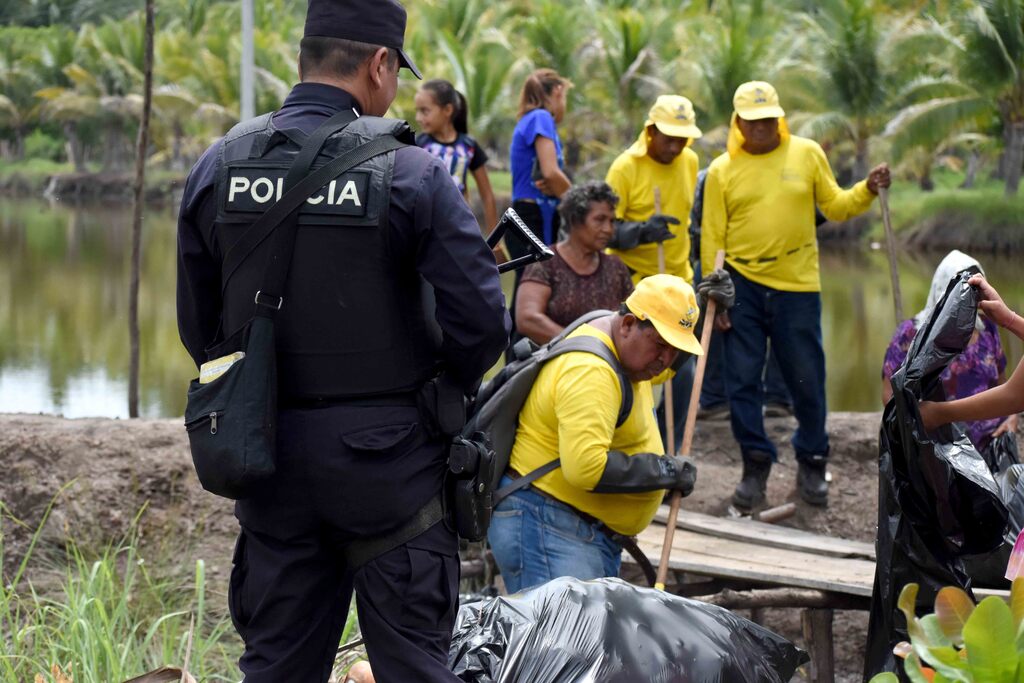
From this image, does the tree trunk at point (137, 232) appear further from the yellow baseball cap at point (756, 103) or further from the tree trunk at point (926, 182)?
the tree trunk at point (926, 182)

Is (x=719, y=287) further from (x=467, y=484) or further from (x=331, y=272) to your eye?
(x=331, y=272)

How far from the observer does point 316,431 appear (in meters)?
2.68

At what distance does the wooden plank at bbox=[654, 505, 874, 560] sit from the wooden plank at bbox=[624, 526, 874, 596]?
41 millimetres

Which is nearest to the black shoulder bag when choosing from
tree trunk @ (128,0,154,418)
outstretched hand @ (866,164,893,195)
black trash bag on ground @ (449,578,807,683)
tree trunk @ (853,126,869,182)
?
black trash bag on ground @ (449,578,807,683)

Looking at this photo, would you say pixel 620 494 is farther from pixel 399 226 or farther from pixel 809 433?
pixel 809 433

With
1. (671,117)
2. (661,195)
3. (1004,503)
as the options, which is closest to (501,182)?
(661,195)

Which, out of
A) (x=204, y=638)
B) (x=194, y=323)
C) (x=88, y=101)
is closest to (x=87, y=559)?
(x=204, y=638)

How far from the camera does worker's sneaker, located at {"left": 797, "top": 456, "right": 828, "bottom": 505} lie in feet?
20.3

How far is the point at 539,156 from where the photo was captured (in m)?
6.44

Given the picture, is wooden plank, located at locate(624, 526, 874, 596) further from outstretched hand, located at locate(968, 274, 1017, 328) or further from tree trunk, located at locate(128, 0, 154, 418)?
tree trunk, located at locate(128, 0, 154, 418)

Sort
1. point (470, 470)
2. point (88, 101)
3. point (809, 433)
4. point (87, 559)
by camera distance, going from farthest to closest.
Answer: point (88, 101)
point (809, 433)
point (87, 559)
point (470, 470)

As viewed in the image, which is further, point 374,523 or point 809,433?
point 809,433

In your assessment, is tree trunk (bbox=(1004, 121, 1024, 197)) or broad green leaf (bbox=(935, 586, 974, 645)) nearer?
broad green leaf (bbox=(935, 586, 974, 645))

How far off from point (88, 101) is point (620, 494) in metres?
44.6
